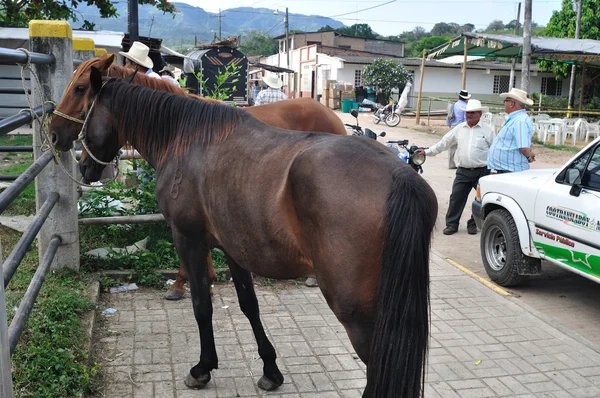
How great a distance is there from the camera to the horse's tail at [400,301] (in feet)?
8.30

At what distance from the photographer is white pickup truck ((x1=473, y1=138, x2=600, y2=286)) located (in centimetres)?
509

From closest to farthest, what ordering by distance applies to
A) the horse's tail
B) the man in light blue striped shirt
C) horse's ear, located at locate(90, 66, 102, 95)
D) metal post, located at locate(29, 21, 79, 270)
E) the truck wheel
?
the horse's tail, horse's ear, located at locate(90, 66, 102, 95), metal post, located at locate(29, 21, 79, 270), the truck wheel, the man in light blue striped shirt

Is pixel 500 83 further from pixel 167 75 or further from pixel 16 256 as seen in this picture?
pixel 16 256

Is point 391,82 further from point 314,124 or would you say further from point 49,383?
point 49,383

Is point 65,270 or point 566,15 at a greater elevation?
point 566,15

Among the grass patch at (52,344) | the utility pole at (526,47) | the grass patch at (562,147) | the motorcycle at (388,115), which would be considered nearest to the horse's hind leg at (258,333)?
the grass patch at (52,344)

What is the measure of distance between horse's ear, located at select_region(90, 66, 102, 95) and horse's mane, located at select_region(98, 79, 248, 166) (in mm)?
48

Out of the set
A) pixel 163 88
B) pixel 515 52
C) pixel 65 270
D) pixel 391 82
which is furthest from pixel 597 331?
pixel 391 82

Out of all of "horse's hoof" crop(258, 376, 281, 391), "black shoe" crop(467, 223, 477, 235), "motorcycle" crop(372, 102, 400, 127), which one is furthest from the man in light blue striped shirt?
"motorcycle" crop(372, 102, 400, 127)

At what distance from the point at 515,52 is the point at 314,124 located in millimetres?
19758

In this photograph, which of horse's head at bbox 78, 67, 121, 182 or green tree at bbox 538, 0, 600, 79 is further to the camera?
green tree at bbox 538, 0, 600, 79

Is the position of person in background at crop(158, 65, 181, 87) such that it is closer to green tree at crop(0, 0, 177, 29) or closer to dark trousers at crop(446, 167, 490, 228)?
green tree at crop(0, 0, 177, 29)

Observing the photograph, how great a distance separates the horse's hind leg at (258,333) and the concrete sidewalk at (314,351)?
8 cm

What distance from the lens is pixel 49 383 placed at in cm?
330
